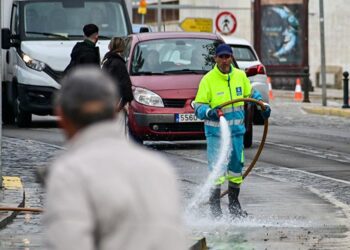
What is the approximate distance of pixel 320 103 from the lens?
37.2 m

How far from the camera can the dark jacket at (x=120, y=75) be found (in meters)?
14.2

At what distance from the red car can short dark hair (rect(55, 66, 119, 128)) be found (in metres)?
14.6

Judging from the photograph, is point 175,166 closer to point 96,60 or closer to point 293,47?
Answer: point 96,60

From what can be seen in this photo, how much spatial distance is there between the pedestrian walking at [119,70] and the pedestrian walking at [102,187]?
33.4ft

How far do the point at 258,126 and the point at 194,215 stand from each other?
1284cm

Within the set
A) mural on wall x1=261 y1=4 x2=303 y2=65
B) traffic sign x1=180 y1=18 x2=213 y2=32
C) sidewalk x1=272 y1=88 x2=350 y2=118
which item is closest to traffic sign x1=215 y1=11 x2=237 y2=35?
sidewalk x1=272 y1=88 x2=350 y2=118

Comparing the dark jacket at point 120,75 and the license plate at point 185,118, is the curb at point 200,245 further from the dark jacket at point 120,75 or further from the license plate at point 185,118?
the license plate at point 185,118

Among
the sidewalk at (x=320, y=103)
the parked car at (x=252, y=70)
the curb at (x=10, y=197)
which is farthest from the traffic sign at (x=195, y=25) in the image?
the curb at (x=10, y=197)

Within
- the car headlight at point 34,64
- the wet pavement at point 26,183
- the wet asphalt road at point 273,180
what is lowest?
the wet asphalt road at point 273,180

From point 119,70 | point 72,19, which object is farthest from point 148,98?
point 119,70

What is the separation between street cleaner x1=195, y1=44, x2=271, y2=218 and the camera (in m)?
12.1

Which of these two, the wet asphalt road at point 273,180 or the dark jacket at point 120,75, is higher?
the dark jacket at point 120,75

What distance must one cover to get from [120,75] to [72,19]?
855 centimetres

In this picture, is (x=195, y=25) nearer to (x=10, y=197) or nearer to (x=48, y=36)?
(x=48, y=36)
